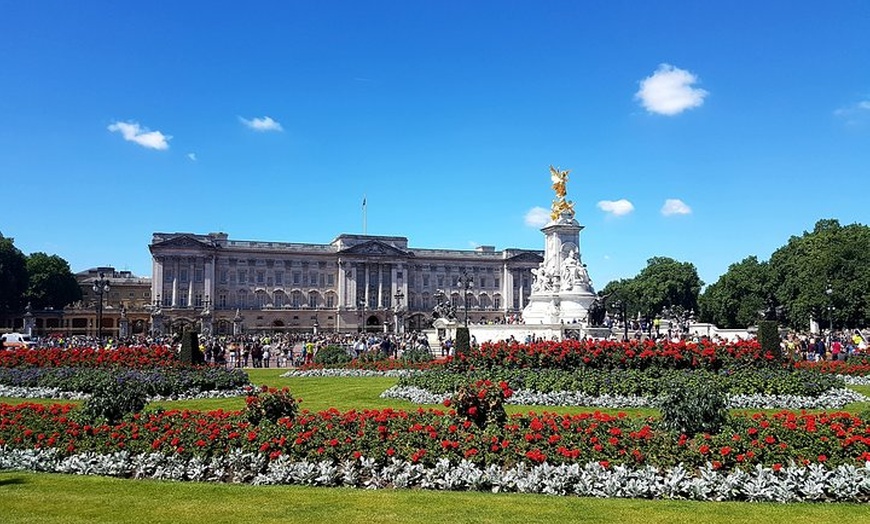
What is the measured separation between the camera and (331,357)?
3072 centimetres

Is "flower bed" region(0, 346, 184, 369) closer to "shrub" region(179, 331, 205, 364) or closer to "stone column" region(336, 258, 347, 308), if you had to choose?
"shrub" region(179, 331, 205, 364)

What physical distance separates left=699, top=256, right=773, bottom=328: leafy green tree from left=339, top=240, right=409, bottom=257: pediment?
4283 centimetres

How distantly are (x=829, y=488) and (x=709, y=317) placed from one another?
89.5 meters

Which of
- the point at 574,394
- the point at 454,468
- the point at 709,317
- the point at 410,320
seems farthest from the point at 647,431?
the point at 410,320

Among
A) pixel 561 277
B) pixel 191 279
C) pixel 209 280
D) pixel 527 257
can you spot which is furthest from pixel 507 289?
pixel 561 277

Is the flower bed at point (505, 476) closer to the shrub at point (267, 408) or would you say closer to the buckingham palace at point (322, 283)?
the shrub at point (267, 408)

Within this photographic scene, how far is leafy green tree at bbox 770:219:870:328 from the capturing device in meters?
60.7

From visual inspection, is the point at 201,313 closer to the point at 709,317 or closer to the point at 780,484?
the point at 709,317

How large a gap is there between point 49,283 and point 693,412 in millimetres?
97983

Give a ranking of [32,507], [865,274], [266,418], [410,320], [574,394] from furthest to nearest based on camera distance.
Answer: [410,320] < [865,274] < [574,394] < [266,418] < [32,507]

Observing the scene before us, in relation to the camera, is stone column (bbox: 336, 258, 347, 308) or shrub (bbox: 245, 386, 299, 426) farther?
stone column (bbox: 336, 258, 347, 308)

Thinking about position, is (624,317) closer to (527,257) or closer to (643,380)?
(643,380)

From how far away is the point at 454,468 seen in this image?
9.56m

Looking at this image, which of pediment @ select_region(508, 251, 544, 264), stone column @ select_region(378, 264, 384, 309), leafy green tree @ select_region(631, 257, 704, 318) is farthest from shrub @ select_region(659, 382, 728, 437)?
pediment @ select_region(508, 251, 544, 264)
